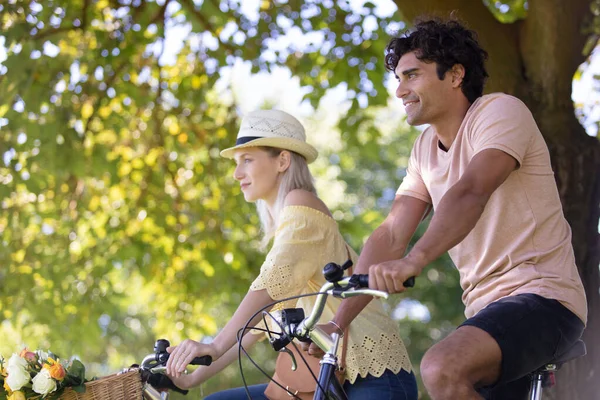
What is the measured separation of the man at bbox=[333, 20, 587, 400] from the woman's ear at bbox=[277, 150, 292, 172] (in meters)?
0.57

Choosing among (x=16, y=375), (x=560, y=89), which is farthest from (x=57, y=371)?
(x=560, y=89)

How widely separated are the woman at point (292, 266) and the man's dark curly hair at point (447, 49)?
701 millimetres

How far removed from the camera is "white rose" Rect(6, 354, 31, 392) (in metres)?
3.11

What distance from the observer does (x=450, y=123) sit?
337cm

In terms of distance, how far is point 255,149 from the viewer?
3980 mm

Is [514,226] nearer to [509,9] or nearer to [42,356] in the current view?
[42,356]

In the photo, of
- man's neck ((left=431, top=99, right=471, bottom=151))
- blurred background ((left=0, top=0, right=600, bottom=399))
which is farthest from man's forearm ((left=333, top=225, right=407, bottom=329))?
blurred background ((left=0, top=0, right=600, bottom=399))

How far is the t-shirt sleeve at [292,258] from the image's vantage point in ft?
11.6

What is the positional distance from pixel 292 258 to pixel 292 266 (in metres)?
0.03

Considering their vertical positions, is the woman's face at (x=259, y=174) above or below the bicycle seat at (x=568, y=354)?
above

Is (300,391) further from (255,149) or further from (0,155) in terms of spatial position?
(0,155)

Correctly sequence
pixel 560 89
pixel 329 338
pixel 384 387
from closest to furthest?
pixel 329 338 → pixel 384 387 → pixel 560 89

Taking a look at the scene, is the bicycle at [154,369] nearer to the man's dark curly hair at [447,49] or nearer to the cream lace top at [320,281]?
the cream lace top at [320,281]

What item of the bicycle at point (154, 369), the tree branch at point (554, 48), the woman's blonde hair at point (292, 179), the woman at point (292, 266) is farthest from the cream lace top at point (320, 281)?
the tree branch at point (554, 48)
